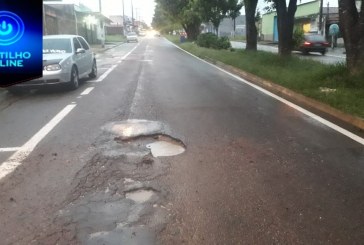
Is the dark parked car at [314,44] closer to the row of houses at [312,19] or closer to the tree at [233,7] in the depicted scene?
the tree at [233,7]

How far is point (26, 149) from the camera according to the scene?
255 inches

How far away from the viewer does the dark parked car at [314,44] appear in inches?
1173

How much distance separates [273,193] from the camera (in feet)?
15.5

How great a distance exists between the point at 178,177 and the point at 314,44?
26.9 metres

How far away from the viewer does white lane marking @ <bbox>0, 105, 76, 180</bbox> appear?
5.61m

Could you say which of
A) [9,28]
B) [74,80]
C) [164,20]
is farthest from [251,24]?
[164,20]

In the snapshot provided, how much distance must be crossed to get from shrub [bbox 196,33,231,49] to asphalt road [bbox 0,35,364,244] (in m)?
25.5

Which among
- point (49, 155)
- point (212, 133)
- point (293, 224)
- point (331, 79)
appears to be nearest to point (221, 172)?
point (293, 224)

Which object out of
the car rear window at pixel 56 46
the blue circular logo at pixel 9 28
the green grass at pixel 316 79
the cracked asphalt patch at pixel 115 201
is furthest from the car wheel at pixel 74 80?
the cracked asphalt patch at pixel 115 201

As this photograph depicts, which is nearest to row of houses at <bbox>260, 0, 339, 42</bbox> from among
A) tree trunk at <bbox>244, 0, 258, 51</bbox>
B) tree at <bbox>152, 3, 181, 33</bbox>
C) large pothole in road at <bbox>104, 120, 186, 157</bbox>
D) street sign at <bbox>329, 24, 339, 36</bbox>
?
street sign at <bbox>329, 24, 339, 36</bbox>

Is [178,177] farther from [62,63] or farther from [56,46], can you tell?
[56,46]

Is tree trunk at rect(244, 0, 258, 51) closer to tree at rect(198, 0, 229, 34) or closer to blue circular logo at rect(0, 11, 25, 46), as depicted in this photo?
tree at rect(198, 0, 229, 34)

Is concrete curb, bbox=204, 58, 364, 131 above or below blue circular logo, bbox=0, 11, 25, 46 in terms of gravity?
below

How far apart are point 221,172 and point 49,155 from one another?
2554 millimetres
